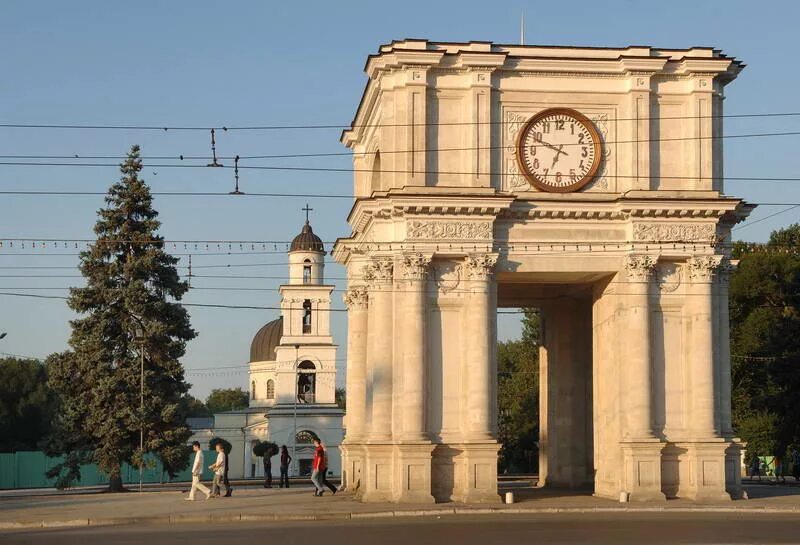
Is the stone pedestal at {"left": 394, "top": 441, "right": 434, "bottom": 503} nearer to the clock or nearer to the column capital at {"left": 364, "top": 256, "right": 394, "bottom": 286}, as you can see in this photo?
the column capital at {"left": 364, "top": 256, "right": 394, "bottom": 286}

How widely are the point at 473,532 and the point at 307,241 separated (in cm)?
7141

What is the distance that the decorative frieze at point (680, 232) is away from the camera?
127 feet

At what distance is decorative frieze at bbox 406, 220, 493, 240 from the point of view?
124ft

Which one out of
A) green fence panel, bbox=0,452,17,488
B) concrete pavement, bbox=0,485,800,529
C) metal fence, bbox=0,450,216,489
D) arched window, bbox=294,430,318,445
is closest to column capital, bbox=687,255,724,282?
concrete pavement, bbox=0,485,800,529

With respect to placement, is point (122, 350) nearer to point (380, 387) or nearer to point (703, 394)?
point (380, 387)

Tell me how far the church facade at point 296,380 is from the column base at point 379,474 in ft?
188

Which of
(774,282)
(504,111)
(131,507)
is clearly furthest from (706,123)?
(774,282)

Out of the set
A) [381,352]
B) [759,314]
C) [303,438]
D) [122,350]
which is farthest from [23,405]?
[381,352]

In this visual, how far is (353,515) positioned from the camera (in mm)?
32969

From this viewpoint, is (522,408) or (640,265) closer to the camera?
(640,265)

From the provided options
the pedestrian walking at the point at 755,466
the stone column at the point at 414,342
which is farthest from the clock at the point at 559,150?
the pedestrian walking at the point at 755,466

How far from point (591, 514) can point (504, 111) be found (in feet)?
40.8

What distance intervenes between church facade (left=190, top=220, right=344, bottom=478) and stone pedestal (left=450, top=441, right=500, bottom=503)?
5826 cm

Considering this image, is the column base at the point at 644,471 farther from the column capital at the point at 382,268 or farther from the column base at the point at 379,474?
the column capital at the point at 382,268
